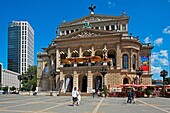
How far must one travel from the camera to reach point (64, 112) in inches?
611

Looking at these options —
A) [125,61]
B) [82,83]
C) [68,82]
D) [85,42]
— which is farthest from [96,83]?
[85,42]

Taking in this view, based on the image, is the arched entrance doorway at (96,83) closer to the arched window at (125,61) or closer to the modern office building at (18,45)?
the arched window at (125,61)

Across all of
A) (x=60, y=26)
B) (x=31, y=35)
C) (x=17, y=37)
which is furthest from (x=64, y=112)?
(x=31, y=35)

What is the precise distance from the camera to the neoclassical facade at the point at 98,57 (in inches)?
2207

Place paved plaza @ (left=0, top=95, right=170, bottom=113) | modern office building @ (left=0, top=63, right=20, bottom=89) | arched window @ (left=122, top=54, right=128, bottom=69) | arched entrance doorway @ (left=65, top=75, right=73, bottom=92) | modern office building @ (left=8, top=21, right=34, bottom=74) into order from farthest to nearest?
modern office building @ (left=8, top=21, right=34, bottom=74), modern office building @ (left=0, top=63, right=20, bottom=89), arched window @ (left=122, top=54, right=128, bottom=69), arched entrance doorway @ (left=65, top=75, right=73, bottom=92), paved plaza @ (left=0, top=95, right=170, bottom=113)

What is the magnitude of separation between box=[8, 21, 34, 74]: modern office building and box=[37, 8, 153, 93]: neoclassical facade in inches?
4477

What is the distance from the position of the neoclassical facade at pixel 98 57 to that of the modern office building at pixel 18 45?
11373cm

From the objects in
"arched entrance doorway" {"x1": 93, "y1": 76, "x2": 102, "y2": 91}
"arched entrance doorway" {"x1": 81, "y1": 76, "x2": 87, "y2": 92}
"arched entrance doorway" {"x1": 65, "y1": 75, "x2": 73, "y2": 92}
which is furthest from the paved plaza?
"arched entrance doorway" {"x1": 81, "y1": 76, "x2": 87, "y2": 92}

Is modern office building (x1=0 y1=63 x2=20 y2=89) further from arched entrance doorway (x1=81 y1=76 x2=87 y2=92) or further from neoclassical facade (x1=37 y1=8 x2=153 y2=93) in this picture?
arched entrance doorway (x1=81 y1=76 x2=87 y2=92)

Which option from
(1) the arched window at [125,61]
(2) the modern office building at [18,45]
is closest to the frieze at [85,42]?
(1) the arched window at [125,61]

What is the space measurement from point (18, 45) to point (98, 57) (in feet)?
440

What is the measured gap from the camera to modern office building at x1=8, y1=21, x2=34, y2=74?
6978 inches

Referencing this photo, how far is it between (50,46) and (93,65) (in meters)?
20.8

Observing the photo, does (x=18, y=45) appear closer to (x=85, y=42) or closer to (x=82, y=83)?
(x=85, y=42)
